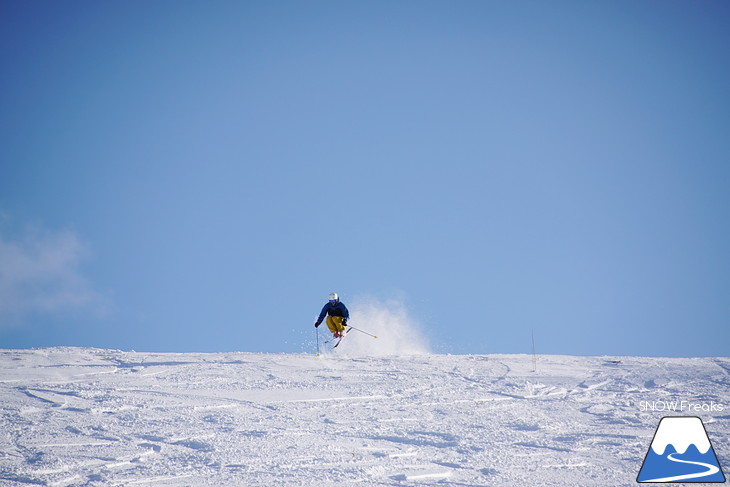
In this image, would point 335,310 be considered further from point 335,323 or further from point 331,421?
point 331,421

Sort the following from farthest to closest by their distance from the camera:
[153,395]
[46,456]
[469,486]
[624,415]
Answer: [153,395]
[624,415]
[46,456]
[469,486]

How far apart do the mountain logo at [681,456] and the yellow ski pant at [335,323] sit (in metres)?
11.0

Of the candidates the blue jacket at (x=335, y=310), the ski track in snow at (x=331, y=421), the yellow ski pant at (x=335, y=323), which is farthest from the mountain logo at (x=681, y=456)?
the yellow ski pant at (x=335, y=323)

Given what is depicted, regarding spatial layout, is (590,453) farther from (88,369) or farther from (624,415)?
(88,369)

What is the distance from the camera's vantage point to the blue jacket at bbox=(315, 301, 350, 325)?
62.3 ft

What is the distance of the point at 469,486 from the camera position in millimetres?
6812

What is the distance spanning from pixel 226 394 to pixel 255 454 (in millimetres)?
3999

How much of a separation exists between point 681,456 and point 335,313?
12.2m

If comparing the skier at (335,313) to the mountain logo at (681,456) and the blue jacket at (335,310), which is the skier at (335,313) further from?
the mountain logo at (681,456)

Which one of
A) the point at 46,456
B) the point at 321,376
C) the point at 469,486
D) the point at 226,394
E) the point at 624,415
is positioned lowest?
the point at 469,486

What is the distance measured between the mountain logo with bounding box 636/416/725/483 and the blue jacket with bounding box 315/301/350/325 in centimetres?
1086

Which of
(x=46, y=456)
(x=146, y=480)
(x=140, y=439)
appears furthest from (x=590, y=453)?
(x=46, y=456)

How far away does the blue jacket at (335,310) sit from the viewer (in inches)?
747

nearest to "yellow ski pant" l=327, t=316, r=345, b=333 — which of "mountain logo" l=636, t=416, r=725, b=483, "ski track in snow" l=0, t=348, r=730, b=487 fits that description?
"ski track in snow" l=0, t=348, r=730, b=487
